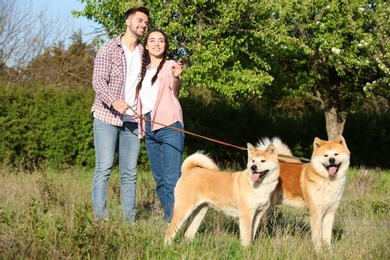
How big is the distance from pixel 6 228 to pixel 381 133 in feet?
51.5

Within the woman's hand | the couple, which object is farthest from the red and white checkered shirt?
the woman's hand

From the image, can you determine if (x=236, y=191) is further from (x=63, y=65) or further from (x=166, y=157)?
(x=63, y=65)

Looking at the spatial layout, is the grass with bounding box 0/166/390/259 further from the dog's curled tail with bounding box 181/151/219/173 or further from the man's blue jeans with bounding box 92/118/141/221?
the dog's curled tail with bounding box 181/151/219/173

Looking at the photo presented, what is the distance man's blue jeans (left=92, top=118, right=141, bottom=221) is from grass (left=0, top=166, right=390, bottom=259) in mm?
152

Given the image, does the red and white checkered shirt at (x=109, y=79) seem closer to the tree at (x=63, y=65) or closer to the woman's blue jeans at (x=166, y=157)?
the woman's blue jeans at (x=166, y=157)

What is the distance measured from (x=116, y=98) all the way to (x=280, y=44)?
10608 millimetres

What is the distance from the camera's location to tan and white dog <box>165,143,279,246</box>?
503 centimetres

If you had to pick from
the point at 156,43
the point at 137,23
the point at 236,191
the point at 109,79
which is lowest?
the point at 236,191

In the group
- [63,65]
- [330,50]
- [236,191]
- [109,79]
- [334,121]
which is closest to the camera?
[236,191]

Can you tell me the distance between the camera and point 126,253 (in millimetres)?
4191

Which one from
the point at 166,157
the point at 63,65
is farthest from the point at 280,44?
the point at 63,65

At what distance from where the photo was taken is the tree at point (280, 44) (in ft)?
41.1

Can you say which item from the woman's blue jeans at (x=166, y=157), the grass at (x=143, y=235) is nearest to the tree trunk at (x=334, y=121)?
the grass at (x=143, y=235)

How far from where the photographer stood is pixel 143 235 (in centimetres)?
477
